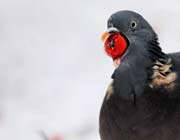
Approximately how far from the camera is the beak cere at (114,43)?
16.4 ft

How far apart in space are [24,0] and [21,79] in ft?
4.13

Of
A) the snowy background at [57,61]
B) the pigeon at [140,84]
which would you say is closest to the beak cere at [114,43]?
the pigeon at [140,84]

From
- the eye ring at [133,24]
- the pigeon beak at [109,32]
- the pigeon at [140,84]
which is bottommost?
the pigeon at [140,84]

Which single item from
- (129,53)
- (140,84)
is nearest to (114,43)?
(129,53)

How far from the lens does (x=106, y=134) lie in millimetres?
5285

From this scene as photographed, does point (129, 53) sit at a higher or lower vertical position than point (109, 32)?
lower

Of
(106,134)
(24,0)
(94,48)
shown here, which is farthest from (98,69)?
(106,134)

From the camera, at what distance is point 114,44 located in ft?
16.4

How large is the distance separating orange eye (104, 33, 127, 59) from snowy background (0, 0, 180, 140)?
2104 millimetres

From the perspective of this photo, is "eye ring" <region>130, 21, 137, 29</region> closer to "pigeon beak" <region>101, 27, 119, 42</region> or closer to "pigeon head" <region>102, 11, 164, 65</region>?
"pigeon head" <region>102, 11, 164, 65</region>

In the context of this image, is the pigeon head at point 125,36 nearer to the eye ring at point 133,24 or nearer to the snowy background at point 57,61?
the eye ring at point 133,24

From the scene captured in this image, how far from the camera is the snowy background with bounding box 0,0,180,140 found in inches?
290

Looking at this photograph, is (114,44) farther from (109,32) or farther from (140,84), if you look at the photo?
(140,84)

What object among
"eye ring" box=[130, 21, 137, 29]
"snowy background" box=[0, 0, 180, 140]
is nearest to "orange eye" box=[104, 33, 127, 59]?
"eye ring" box=[130, 21, 137, 29]
